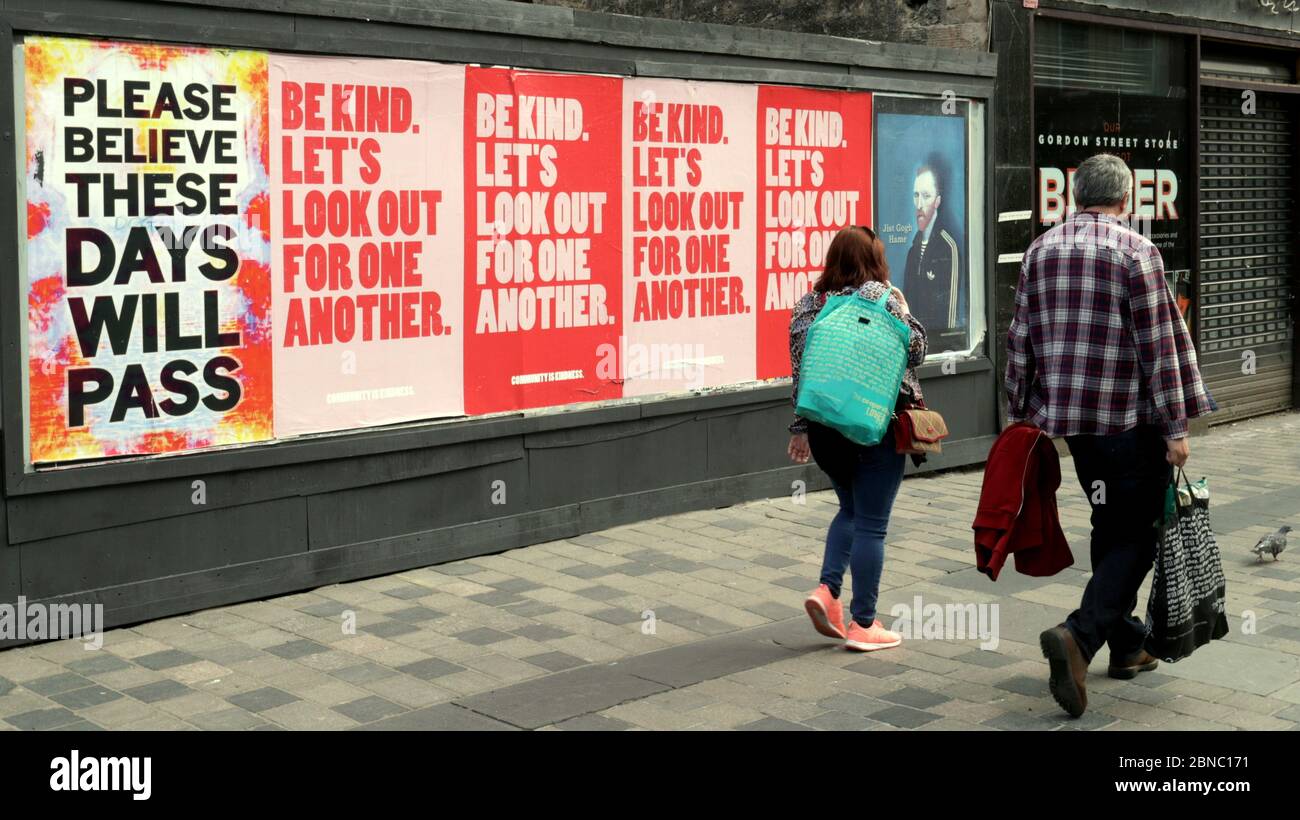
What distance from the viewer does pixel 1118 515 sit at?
5238 mm

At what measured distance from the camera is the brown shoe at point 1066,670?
5035mm

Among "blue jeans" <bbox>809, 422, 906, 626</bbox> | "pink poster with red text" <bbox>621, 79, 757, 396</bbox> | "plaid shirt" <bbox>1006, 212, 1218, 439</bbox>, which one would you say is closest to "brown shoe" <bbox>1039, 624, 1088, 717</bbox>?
"plaid shirt" <bbox>1006, 212, 1218, 439</bbox>

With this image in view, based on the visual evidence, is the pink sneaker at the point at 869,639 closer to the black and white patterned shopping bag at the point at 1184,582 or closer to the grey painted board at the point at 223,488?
the black and white patterned shopping bag at the point at 1184,582

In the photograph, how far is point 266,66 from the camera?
6.72 m

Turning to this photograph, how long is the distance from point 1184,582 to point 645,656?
2041 millimetres

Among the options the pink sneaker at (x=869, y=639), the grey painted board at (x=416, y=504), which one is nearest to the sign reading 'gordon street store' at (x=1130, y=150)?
the grey painted board at (x=416, y=504)

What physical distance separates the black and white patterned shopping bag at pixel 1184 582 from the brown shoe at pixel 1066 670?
372 millimetres

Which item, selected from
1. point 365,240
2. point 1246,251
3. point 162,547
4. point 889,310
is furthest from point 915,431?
point 1246,251

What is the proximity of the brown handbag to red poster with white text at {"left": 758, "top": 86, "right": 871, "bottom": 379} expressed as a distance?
10.7 ft

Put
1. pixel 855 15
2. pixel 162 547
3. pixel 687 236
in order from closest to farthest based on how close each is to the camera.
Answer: pixel 162 547 < pixel 687 236 < pixel 855 15

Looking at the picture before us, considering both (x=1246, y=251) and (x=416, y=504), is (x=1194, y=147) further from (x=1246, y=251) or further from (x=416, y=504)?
(x=416, y=504)

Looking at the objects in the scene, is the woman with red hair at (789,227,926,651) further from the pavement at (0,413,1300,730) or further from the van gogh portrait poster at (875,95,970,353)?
the van gogh portrait poster at (875,95,970,353)

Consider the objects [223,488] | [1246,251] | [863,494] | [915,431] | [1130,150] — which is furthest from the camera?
[1246,251]
